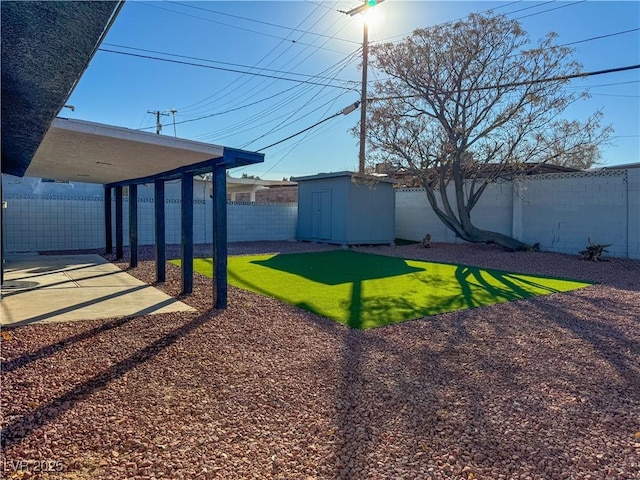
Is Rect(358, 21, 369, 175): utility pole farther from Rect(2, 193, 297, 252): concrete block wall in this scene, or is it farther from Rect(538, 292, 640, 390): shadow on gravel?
Rect(538, 292, 640, 390): shadow on gravel

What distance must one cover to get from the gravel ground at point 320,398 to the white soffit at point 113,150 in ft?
6.69

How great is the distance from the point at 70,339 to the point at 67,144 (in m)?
2.39

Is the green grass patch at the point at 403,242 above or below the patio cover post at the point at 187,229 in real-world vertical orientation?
below

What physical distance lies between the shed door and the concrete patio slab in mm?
7883

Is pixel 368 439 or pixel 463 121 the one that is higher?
pixel 463 121

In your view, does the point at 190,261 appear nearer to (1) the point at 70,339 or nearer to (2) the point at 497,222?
(1) the point at 70,339

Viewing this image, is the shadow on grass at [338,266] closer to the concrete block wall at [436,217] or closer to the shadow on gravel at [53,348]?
the shadow on gravel at [53,348]

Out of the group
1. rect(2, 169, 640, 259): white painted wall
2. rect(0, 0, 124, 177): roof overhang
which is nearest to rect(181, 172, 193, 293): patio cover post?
rect(0, 0, 124, 177): roof overhang

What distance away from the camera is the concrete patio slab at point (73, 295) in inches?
202

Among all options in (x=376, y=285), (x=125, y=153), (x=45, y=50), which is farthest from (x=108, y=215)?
(x=45, y=50)

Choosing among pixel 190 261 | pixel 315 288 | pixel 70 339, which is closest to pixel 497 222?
A: pixel 315 288

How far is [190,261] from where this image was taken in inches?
268

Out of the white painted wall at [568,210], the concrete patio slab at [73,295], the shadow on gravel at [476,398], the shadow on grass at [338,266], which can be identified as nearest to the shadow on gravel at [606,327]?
the shadow on gravel at [476,398]

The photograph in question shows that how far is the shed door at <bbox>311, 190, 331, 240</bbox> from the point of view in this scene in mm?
15523
